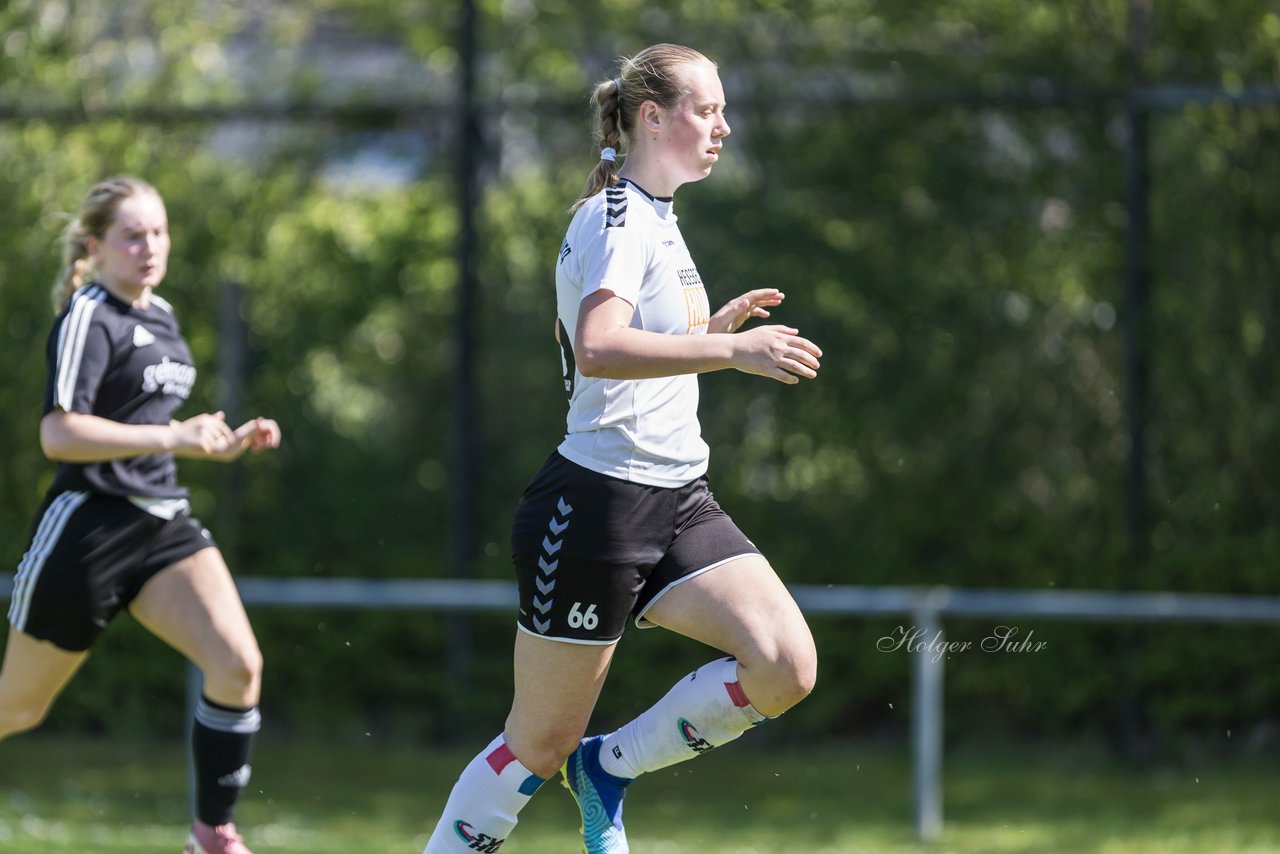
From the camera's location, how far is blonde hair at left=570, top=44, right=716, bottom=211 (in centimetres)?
380

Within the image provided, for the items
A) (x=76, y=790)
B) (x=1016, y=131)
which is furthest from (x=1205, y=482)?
(x=76, y=790)

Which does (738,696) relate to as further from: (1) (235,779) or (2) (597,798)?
(1) (235,779)

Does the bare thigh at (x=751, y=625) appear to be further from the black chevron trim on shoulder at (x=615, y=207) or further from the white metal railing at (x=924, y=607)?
the white metal railing at (x=924, y=607)

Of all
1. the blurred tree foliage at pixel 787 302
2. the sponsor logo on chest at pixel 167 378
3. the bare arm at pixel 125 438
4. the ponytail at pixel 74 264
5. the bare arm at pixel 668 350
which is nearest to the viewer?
the bare arm at pixel 668 350

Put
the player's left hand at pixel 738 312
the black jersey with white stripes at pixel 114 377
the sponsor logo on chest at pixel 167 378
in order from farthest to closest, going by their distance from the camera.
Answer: the sponsor logo on chest at pixel 167 378 → the black jersey with white stripes at pixel 114 377 → the player's left hand at pixel 738 312

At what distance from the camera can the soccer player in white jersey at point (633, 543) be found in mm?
3697

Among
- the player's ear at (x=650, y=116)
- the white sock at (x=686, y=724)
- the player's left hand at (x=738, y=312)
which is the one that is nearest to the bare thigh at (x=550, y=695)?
the white sock at (x=686, y=724)

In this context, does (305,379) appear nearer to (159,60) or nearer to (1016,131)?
(159,60)

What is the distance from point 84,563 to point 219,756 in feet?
2.06

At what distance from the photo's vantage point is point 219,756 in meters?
4.71

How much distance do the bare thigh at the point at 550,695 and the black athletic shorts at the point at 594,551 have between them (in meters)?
0.03

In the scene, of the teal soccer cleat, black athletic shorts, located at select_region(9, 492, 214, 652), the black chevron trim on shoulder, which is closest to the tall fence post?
the teal soccer cleat

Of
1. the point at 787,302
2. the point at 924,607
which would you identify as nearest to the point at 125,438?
the point at 924,607

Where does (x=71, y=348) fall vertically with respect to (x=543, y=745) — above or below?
above
